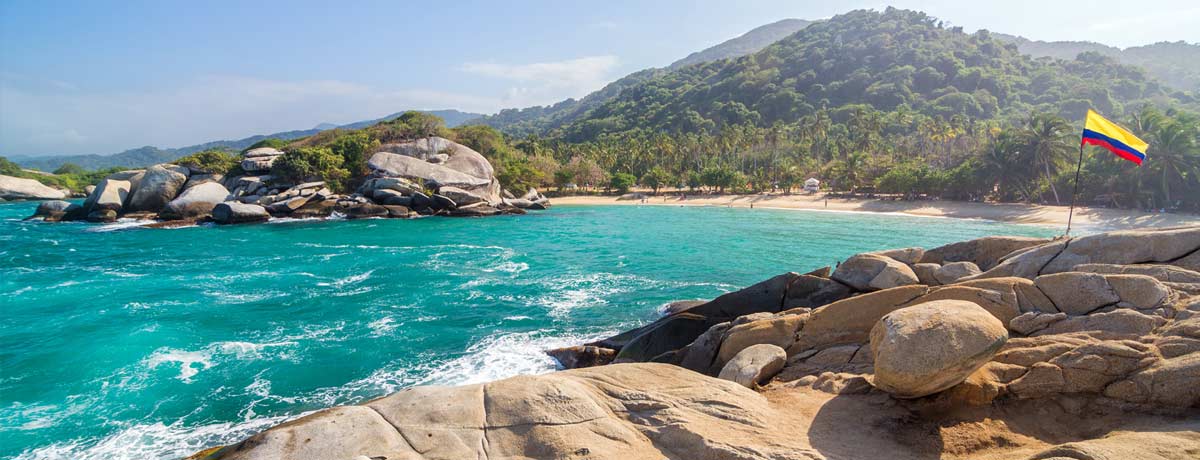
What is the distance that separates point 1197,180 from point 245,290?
7610 centimetres

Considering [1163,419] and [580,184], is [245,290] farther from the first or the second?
[580,184]

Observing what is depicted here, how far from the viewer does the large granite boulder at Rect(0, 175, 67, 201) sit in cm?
9175

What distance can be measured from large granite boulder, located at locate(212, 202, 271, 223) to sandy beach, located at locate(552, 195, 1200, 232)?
45068mm

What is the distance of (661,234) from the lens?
45.2 m

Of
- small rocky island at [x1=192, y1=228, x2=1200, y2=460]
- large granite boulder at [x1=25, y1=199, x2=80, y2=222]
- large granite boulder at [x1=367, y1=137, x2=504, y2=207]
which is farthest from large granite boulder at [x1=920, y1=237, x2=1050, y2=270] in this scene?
large granite boulder at [x1=25, y1=199, x2=80, y2=222]

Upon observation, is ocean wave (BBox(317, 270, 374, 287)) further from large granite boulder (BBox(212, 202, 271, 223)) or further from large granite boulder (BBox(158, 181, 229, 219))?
large granite boulder (BBox(158, 181, 229, 219))

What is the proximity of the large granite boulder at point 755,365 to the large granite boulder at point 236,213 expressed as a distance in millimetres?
58126

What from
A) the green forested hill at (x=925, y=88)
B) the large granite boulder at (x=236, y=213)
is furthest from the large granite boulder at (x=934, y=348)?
the green forested hill at (x=925, y=88)

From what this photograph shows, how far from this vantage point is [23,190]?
93.7 metres

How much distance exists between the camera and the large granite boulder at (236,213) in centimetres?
5216

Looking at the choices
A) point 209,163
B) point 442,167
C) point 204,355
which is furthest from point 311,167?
point 204,355

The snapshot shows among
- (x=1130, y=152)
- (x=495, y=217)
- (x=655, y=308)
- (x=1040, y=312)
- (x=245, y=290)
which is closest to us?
(x=1040, y=312)

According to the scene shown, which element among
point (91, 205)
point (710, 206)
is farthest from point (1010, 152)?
point (91, 205)

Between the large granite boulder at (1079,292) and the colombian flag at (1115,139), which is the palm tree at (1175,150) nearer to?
the colombian flag at (1115,139)
